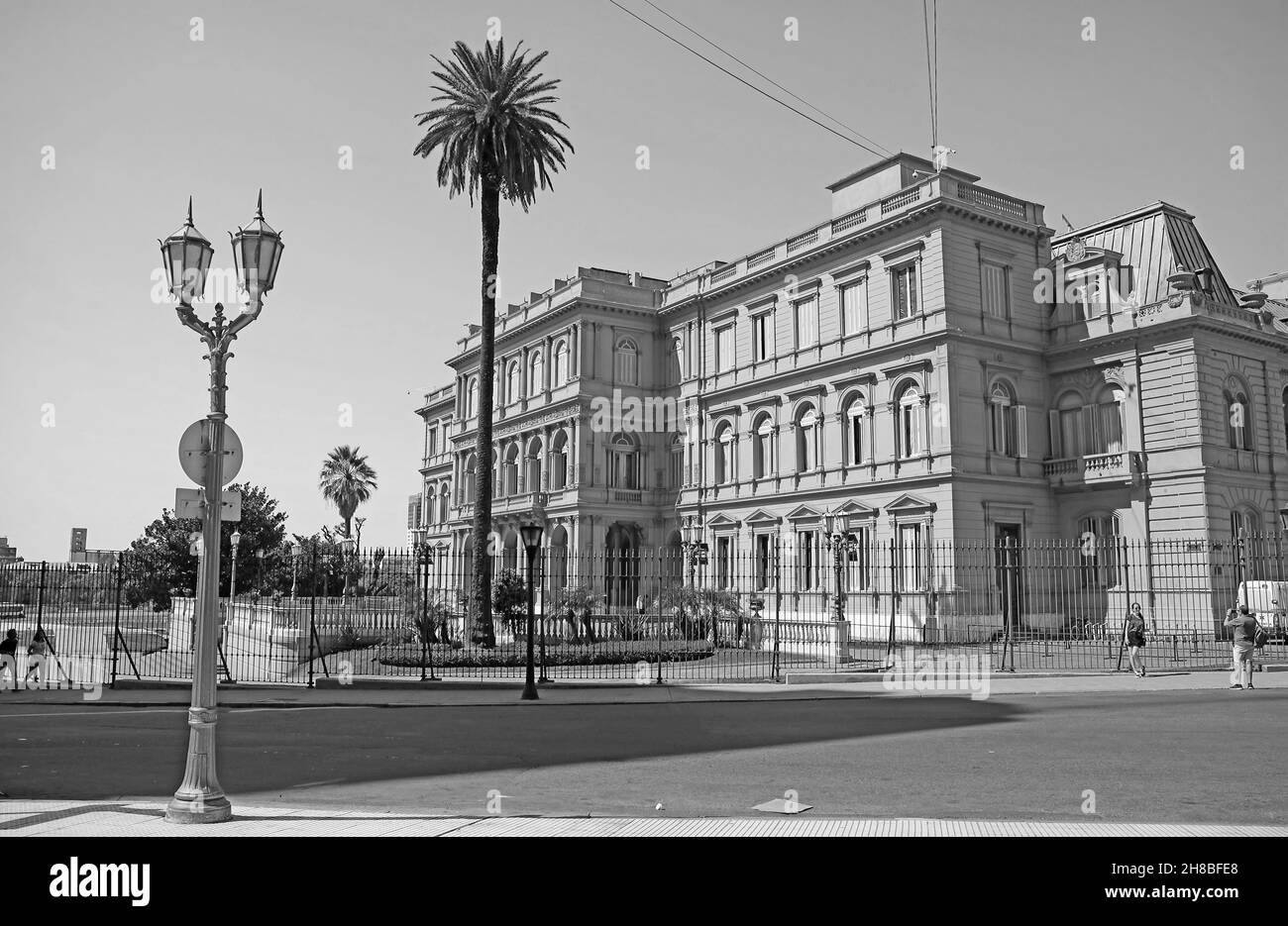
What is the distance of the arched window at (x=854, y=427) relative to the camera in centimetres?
4225

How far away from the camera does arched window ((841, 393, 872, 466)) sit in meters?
42.2

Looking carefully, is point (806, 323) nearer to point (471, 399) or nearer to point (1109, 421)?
point (1109, 421)

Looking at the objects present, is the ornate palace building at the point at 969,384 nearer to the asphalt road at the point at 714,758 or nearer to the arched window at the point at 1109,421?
the arched window at the point at 1109,421

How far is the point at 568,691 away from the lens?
72.9 ft

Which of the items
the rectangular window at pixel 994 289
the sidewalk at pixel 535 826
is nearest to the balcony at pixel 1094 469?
the rectangular window at pixel 994 289

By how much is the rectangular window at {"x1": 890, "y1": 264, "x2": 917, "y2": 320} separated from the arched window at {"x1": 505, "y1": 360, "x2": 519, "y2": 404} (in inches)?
1135

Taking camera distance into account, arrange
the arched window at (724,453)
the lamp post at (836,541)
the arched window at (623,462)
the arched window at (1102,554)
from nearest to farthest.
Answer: the lamp post at (836,541), the arched window at (1102,554), the arched window at (724,453), the arched window at (623,462)

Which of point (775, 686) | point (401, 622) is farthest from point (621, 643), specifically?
point (775, 686)

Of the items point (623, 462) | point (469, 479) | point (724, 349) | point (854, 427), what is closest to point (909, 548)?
point (854, 427)

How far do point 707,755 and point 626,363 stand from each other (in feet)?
148

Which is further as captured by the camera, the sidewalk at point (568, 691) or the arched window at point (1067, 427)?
the arched window at point (1067, 427)

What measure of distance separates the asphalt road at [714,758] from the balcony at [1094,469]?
20.2 meters

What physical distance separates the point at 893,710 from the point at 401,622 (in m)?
18.7

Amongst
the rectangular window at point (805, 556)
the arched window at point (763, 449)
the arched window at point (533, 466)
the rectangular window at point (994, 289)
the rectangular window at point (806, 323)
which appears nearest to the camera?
the rectangular window at point (994, 289)
